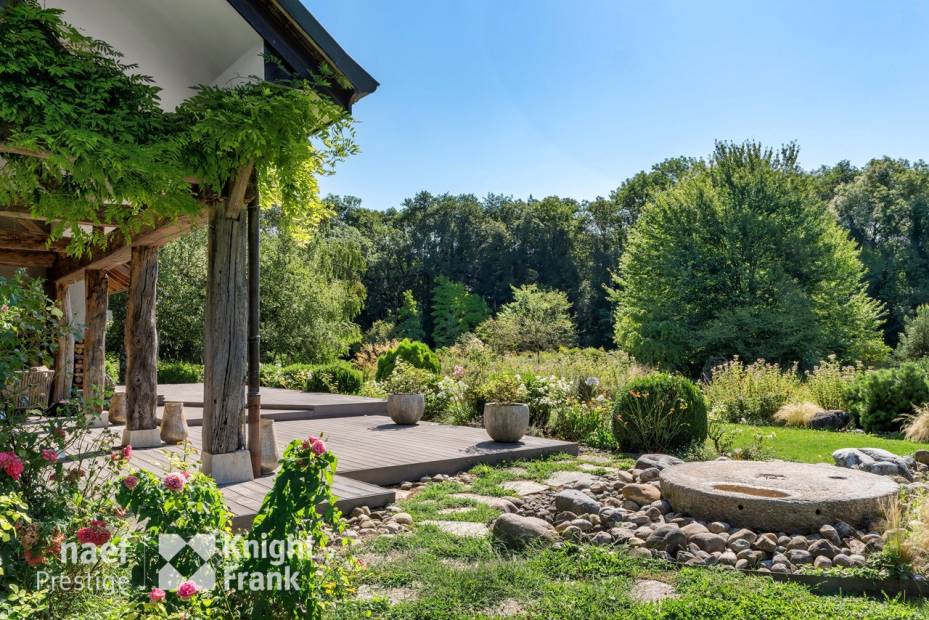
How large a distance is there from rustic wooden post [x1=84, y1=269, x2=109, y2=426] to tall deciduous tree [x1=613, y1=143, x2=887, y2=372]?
16.6 meters

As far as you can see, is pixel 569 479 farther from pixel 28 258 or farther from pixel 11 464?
pixel 28 258

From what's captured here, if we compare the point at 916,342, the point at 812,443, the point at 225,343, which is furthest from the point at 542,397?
the point at 916,342

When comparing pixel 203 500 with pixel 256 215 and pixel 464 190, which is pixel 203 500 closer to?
pixel 256 215

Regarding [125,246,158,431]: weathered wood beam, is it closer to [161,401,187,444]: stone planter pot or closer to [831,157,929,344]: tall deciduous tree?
[161,401,187,444]: stone planter pot

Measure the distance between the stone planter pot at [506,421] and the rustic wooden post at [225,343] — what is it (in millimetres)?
3158

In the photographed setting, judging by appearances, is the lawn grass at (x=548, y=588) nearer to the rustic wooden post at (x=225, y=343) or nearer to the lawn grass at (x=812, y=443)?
the rustic wooden post at (x=225, y=343)

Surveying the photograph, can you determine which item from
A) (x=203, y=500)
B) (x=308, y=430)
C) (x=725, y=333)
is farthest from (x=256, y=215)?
(x=725, y=333)

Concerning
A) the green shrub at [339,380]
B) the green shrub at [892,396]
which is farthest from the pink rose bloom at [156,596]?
the green shrub at [339,380]

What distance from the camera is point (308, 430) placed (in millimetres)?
8914

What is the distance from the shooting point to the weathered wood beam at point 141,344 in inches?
277

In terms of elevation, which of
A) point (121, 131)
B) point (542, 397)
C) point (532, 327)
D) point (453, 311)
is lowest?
point (542, 397)

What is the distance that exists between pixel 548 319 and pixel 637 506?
86.6ft

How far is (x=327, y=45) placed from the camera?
4582mm

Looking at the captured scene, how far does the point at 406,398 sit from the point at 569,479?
3650 mm
